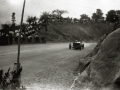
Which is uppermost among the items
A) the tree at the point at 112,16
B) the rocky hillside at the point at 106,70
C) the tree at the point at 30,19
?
the tree at the point at 112,16

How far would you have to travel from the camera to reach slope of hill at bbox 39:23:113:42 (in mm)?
63375

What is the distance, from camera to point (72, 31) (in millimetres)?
78938

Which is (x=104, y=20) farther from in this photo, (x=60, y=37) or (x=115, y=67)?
(x=115, y=67)

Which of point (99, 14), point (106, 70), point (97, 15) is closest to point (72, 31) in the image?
point (97, 15)

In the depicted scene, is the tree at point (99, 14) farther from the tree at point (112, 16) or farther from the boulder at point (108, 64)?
the boulder at point (108, 64)

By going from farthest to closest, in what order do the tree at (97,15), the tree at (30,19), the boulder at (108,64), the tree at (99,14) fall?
the tree at (99,14) → the tree at (97,15) → the tree at (30,19) → the boulder at (108,64)

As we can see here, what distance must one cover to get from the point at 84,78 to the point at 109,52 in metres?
1.40

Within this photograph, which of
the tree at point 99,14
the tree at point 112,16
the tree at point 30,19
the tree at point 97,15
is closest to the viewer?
the tree at point 30,19

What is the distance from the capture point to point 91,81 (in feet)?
19.8

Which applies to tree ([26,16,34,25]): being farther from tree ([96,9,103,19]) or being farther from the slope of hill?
tree ([96,9,103,19])

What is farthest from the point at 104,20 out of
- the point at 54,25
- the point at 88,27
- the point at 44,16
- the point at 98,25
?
the point at 44,16

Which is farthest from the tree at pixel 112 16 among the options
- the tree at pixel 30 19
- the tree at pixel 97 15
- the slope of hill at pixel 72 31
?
the tree at pixel 30 19

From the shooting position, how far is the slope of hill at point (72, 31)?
63375 millimetres

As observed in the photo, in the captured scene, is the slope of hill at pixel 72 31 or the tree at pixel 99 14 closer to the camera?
the slope of hill at pixel 72 31
